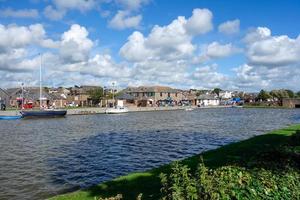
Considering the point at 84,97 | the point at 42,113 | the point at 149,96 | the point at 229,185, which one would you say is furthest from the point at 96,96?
the point at 229,185

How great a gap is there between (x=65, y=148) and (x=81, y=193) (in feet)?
68.5

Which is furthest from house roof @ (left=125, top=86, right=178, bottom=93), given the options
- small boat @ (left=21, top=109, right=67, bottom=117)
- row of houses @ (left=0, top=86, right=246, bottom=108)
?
small boat @ (left=21, top=109, right=67, bottom=117)

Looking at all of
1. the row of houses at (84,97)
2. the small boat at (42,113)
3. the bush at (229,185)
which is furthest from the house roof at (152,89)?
the bush at (229,185)

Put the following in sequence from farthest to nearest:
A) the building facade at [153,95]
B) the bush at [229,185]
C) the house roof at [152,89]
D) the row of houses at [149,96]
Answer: the house roof at [152,89] < the building facade at [153,95] < the row of houses at [149,96] < the bush at [229,185]

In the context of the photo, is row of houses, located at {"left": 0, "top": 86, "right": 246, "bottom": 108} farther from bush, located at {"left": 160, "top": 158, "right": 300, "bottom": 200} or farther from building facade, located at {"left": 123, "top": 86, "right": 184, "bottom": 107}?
bush, located at {"left": 160, "top": 158, "right": 300, "bottom": 200}

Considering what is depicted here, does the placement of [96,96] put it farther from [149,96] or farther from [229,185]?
[229,185]

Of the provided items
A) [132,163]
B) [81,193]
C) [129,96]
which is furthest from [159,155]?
[129,96]

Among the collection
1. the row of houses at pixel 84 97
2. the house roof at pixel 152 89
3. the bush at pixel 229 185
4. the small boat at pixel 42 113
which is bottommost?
the bush at pixel 229 185

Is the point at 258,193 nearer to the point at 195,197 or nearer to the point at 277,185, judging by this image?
the point at 277,185

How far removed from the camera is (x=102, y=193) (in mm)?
14781

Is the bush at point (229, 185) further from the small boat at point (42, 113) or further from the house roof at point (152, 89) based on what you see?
the house roof at point (152, 89)

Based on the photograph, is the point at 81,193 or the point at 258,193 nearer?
the point at 258,193

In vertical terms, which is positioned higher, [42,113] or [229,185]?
[42,113]

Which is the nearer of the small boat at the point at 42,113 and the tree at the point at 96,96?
the small boat at the point at 42,113
